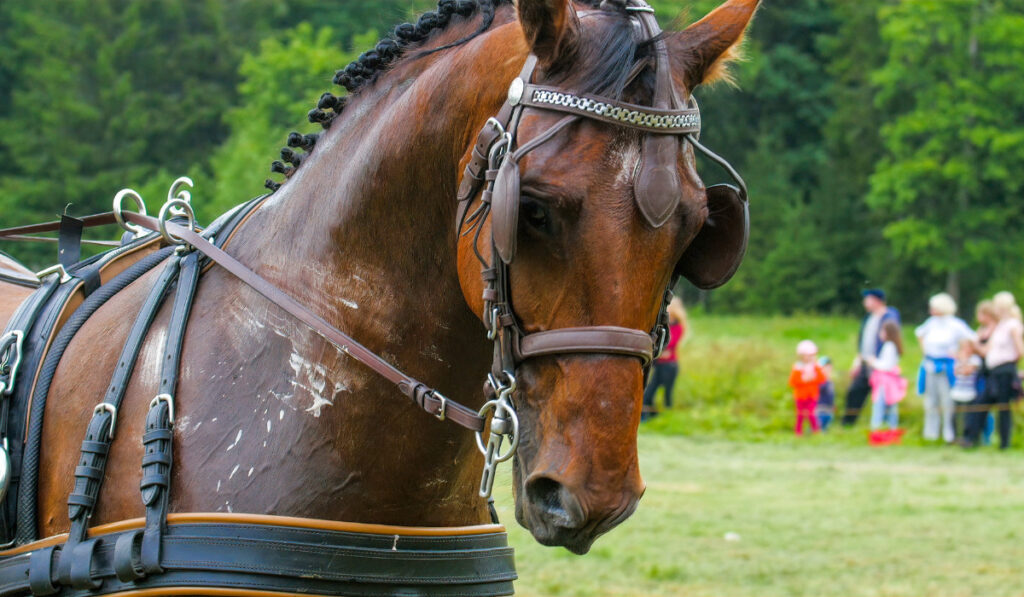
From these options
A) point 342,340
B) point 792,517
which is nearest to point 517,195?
point 342,340

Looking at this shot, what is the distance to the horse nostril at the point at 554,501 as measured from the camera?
7.10 ft

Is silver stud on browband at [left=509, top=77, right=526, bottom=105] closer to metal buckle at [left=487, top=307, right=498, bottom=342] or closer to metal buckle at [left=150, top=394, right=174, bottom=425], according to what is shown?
metal buckle at [left=487, top=307, right=498, bottom=342]

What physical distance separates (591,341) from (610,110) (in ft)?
1.49

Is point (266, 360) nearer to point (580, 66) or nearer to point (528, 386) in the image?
point (528, 386)

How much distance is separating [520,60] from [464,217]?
36cm

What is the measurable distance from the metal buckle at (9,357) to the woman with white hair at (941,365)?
1221 centimetres

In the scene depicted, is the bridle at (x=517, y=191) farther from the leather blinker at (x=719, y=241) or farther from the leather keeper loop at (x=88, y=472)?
the leather keeper loop at (x=88, y=472)

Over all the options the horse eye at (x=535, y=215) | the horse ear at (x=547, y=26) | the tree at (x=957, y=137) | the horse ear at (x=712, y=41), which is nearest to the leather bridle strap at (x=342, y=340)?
the horse eye at (x=535, y=215)

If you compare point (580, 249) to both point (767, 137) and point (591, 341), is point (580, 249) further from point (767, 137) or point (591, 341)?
point (767, 137)

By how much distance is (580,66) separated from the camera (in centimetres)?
234

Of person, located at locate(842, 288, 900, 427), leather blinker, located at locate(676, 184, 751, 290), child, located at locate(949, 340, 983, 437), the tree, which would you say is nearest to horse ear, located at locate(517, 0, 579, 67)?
leather blinker, located at locate(676, 184, 751, 290)

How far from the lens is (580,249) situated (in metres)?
2.22

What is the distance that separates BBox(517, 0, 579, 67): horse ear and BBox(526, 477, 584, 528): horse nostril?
0.84 meters

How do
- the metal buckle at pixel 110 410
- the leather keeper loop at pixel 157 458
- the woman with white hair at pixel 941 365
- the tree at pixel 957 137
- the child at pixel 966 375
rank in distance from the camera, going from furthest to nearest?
1. the tree at pixel 957 137
2. the woman with white hair at pixel 941 365
3. the child at pixel 966 375
4. the metal buckle at pixel 110 410
5. the leather keeper loop at pixel 157 458
